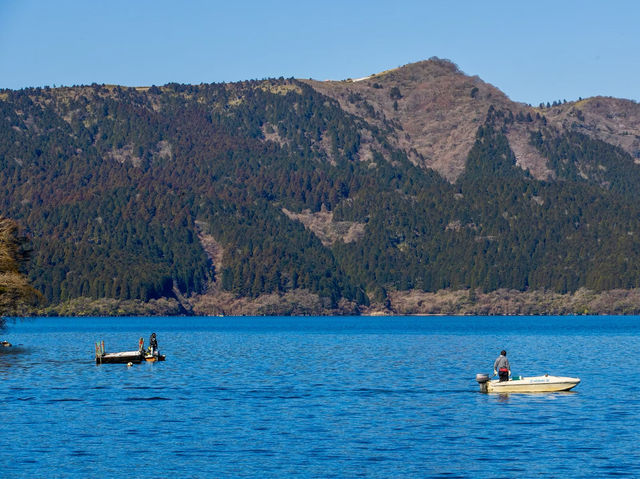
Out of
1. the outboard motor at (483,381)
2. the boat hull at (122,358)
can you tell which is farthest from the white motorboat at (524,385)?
the boat hull at (122,358)

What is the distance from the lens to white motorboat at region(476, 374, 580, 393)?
8375cm

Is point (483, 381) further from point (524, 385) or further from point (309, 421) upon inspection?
point (309, 421)

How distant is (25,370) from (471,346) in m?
77.3

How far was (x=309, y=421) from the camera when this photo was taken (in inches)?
2761

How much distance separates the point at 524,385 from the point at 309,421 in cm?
2132

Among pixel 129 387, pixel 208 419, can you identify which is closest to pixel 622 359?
pixel 129 387

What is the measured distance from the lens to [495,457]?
56.5 m

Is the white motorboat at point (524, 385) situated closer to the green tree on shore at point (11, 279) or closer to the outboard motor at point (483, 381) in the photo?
the outboard motor at point (483, 381)

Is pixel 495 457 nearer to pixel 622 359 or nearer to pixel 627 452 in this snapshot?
pixel 627 452

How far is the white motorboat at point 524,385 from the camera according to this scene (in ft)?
275

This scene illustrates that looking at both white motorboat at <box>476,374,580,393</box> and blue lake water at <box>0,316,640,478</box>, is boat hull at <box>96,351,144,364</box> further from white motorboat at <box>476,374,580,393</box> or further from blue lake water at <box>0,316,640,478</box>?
white motorboat at <box>476,374,580,393</box>

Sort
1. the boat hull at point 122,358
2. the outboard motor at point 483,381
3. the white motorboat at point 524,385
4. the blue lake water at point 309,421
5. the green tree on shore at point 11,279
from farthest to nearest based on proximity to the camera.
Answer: the green tree on shore at point 11,279 → the boat hull at point 122,358 → the outboard motor at point 483,381 → the white motorboat at point 524,385 → the blue lake water at point 309,421

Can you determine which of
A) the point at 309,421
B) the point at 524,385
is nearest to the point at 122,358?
the point at 524,385

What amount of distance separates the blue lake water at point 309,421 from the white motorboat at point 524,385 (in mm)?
1154
